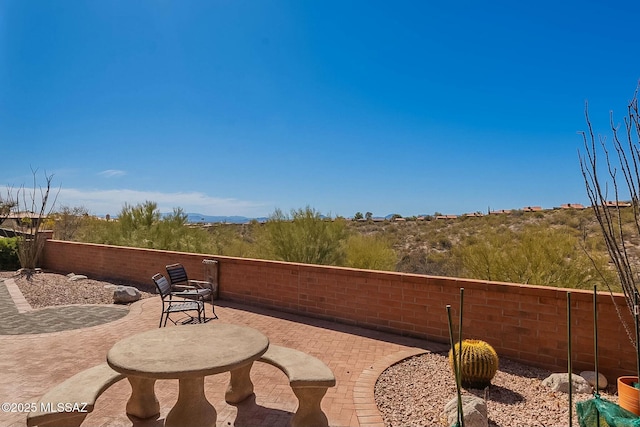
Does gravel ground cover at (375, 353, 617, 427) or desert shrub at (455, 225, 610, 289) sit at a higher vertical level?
desert shrub at (455, 225, 610, 289)

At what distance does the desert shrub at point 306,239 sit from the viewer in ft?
34.4

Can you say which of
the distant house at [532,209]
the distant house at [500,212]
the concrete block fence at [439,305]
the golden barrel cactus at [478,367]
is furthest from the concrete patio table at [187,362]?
the distant house at [500,212]

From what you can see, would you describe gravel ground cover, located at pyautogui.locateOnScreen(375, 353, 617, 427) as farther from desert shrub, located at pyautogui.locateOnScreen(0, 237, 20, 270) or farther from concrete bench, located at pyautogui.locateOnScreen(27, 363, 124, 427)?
desert shrub, located at pyautogui.locateOnScreen(0, 237, 20, 270)

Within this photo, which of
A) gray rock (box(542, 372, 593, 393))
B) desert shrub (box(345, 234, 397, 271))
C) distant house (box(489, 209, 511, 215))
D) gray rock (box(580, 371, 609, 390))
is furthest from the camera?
distant house (box(489, 209, 511, 215))

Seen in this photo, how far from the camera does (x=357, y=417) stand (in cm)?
339

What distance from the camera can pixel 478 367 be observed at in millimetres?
4027

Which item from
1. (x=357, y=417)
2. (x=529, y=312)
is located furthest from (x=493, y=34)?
(x=357, y=417)

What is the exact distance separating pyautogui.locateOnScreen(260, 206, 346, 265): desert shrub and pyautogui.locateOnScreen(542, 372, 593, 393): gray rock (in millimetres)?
6702

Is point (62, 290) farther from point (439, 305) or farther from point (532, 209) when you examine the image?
point (532, 209)

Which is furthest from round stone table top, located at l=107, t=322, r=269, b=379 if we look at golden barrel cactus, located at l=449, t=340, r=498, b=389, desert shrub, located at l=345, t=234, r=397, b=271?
desert shrub, located at l=345, t=234, r=397, b=271

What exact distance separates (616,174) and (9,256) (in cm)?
1837

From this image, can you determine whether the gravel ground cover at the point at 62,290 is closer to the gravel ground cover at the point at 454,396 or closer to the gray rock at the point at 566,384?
the gravel ground cover at the point at 454,396

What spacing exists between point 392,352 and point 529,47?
29.9 ft

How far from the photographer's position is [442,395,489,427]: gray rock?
3023mm
